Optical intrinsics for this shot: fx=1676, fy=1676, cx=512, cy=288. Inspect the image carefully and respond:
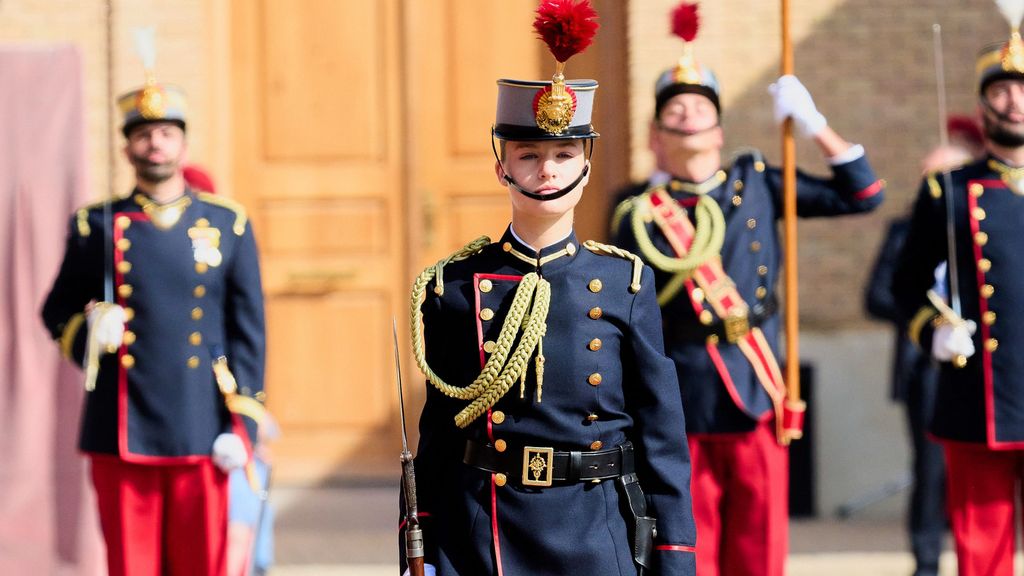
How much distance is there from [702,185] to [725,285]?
334mm

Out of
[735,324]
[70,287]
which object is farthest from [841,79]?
[70,287]

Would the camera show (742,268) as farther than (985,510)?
Yes

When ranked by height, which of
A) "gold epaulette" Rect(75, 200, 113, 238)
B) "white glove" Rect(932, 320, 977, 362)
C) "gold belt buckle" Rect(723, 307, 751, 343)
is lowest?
"white glove" Rect(932, 320, 977, 362)

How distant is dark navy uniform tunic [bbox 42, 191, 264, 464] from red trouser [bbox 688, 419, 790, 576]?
147 cm

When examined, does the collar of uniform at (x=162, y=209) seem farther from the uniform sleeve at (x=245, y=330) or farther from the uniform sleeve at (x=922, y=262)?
the uniform sleeve at (x=922, y=262)

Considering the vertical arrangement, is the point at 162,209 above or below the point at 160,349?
above

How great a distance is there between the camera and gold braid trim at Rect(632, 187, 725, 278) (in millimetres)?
5348

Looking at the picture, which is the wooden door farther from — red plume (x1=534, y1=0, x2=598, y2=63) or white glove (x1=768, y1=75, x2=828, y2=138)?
red plume (x1=534, y1=0, x2=598, y2=63)

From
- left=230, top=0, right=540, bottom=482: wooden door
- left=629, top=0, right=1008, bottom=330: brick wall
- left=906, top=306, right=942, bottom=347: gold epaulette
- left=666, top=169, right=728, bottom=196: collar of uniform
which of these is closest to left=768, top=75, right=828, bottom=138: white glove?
left=666, top=169, right=728, bottom=196: collar of uniform

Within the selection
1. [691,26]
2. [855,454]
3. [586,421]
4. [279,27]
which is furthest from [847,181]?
[279,27]

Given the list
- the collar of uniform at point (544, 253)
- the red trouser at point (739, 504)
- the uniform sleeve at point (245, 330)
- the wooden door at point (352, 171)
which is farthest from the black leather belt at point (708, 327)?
the wooden door at point (352, 171)

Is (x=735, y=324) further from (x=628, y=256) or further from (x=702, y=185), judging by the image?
(x=628, y=256)

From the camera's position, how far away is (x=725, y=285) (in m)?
5.38

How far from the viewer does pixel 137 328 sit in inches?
210
